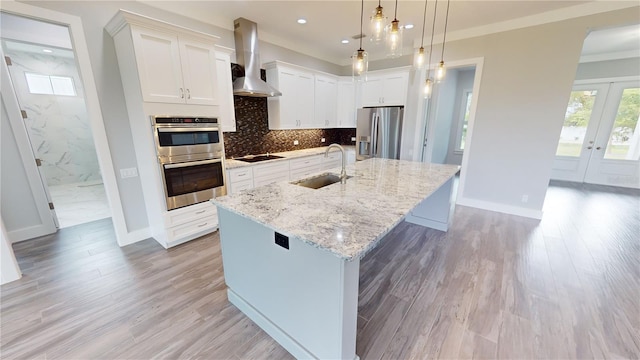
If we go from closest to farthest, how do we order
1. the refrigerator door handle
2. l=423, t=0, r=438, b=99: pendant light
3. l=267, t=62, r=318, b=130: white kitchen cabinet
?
l=423, t=0, r=438, b=99: pendant light < l=267, t=62, r=318, b=130: white kitchen cabinet < the refrigerator door handle

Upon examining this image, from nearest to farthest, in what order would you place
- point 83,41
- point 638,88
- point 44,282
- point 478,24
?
point 44,282 → point 83,41 → point 478,24 → point 638,88

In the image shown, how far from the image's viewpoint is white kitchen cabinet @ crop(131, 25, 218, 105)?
2.32 metres

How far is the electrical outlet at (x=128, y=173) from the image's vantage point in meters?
2.77

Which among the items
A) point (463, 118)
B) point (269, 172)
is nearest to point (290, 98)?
point (269, 172)

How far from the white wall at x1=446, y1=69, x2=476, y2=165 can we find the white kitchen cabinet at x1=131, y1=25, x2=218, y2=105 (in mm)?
6211

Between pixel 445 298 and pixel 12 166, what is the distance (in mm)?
4891

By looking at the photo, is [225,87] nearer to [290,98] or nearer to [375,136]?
[290,98]

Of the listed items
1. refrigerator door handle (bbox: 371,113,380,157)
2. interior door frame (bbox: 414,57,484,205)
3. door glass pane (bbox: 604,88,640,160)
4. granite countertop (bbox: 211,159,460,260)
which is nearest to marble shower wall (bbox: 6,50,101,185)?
granite countertop (bbox: 211,159,460,260)

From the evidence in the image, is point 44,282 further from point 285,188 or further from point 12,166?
point 285,188

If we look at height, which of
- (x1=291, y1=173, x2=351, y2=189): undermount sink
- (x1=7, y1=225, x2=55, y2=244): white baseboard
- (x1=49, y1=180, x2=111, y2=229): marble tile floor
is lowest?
(x1=49, y1=180, x2=111, y2=229): marble tile floor

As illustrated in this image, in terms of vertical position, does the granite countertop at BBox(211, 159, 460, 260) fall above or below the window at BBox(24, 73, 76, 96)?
below

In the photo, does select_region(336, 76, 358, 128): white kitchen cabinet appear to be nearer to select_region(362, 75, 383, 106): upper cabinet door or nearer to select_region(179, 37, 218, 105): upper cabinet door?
select_region(362, 75, 383, 106): upper cabinet door

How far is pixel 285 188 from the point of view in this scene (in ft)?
6.53

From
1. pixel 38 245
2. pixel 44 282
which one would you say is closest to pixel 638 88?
pixel 44 282
